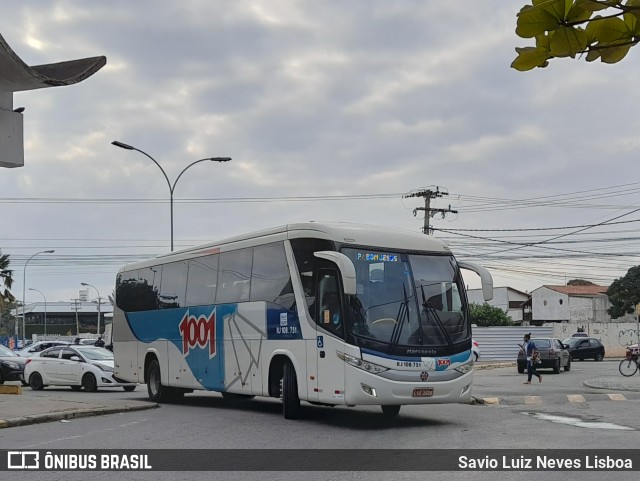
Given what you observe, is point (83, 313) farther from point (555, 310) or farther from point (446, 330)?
point (446, 330)

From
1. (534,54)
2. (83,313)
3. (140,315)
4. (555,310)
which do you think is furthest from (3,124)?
(83,313)

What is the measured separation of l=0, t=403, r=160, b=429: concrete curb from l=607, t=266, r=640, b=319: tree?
66.2m

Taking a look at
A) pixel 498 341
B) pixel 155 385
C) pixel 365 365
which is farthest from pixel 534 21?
pixel 498 341

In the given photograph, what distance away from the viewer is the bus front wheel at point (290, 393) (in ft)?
50.5

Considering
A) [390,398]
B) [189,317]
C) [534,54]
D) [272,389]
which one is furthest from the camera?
[189,317]

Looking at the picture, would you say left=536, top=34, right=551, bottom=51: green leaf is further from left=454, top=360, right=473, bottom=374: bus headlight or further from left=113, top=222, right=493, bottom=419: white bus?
left=454, top=360, right=473, bottom=374: bus headlight

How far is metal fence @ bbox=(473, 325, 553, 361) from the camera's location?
52.4 meters

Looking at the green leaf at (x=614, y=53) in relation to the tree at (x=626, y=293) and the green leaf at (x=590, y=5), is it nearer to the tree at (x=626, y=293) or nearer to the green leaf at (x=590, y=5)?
the green leaf at (x=590, y=5)

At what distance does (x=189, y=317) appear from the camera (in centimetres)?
1931

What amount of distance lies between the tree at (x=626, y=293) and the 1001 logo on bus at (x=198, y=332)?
2540 inches

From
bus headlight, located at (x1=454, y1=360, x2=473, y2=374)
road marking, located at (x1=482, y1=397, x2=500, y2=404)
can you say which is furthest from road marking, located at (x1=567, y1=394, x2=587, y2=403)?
bus headlight, located at (x1=454, y1=360, x2=473, y2=374)

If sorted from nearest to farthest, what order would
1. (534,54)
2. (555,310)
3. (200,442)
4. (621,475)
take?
(534,54)
(621,475)
(200,442)
(555,310)

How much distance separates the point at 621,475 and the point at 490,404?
10.3 metres

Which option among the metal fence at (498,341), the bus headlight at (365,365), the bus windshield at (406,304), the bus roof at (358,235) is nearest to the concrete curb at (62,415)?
the bus roof at (358,235)
